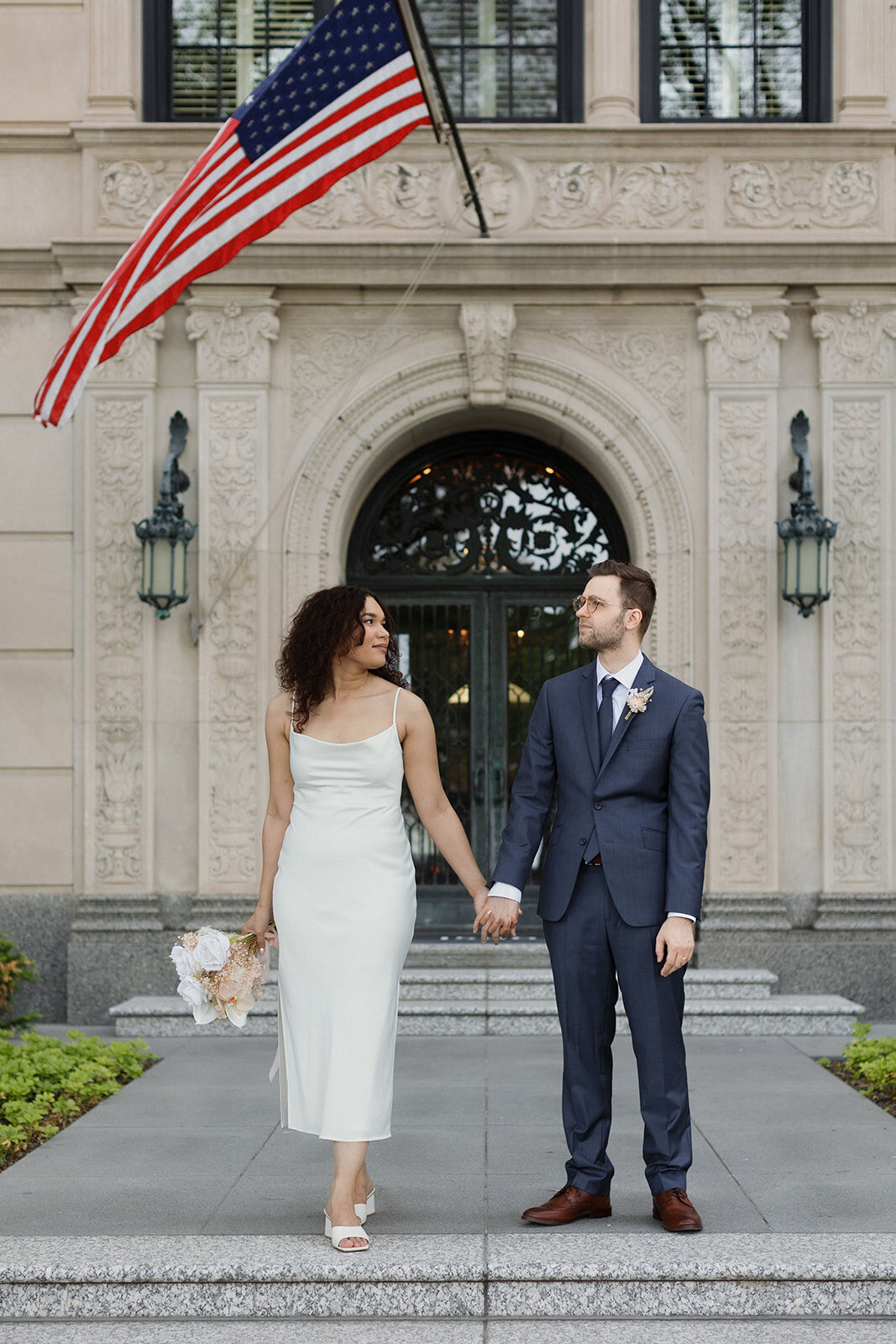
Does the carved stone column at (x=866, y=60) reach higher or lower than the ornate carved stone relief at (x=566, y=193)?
higher

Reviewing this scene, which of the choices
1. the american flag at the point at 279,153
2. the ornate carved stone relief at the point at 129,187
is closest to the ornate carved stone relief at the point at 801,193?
the american flag at the point at 279,153

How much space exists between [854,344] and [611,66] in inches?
114

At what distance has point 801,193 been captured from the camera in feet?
35.6

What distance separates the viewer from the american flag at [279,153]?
8359mm

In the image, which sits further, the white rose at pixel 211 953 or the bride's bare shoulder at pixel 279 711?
the bride's bare shoulder at pixel 279 711

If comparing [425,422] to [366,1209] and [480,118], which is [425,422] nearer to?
[480,118]

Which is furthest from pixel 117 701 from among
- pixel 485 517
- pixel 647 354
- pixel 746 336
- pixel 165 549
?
pixel 746 336

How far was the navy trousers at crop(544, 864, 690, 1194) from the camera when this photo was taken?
5.01 meters

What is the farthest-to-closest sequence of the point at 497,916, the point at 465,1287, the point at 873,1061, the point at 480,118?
the point at 480,118
the point at 873,1061
the point at 497,916
the point at 465,1287

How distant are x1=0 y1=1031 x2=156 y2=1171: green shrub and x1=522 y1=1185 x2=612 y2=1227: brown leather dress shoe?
2.69m

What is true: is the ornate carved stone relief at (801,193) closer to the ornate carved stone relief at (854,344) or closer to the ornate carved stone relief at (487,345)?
the ornate carved stone relief at (854,344)

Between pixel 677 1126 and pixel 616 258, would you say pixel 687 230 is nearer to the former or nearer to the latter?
pixel 616 258

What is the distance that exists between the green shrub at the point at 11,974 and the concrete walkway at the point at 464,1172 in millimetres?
1702

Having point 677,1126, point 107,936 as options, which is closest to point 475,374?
point 107,936
